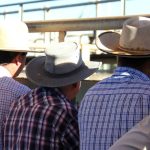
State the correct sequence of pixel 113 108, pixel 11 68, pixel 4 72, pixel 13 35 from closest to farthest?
pixel 113 108
pixel 4 72
pixel 11 68
pixel 13 35

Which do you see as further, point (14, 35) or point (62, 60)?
point (14, 35)

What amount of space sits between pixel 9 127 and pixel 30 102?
0.22 metres

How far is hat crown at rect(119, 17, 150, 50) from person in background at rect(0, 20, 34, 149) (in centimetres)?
76

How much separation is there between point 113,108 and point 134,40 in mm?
551

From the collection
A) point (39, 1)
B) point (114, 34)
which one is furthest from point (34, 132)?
point (39, 1)

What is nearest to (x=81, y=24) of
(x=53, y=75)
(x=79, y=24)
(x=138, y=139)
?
(x=79, y=24)

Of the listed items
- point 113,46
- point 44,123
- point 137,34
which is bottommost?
point 44,123

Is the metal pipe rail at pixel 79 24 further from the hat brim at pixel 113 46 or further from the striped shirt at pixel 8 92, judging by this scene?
the striped shirt at pixel 8 92

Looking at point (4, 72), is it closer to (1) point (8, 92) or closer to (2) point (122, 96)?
(1) point (8, 92)

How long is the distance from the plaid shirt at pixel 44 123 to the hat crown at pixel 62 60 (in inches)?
7.7

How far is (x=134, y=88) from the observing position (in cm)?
295

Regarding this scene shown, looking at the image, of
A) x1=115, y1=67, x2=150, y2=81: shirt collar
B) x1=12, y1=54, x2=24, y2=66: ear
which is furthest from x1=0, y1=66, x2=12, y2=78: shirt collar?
x1=115, y1=67, x2=150, y2=81: shirt collar

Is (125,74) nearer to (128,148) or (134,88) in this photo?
(134,88)

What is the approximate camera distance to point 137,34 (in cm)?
332
